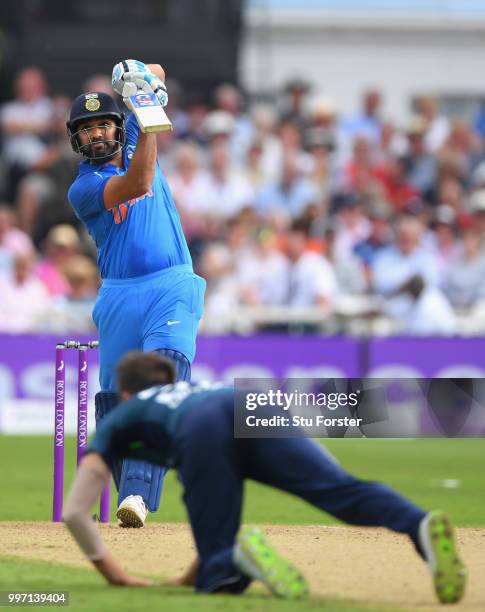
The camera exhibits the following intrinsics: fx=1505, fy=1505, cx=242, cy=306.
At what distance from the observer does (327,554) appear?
26.8 ft

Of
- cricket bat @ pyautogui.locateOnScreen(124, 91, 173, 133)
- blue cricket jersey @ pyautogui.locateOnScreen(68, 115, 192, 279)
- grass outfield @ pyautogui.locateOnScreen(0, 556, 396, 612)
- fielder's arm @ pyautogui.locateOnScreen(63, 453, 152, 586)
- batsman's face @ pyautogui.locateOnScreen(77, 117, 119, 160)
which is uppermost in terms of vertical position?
cricket bat @ pyautogui.locateOnScreen(124, 91, 173, 133)

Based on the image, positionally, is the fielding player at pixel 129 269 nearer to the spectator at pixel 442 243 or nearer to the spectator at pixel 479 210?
the spectator at pixel 442 243

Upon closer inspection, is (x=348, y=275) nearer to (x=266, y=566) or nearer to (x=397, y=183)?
(x=397, y=183)

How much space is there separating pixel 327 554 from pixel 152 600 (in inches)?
77.0

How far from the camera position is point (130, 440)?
260 inches

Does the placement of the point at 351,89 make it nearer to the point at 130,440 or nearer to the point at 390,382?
the point at 390,382

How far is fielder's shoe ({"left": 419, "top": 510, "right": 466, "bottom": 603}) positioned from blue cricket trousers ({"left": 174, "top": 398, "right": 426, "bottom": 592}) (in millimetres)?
203

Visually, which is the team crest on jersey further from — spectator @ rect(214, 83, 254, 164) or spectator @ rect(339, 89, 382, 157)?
spectator @ rect(339, 89, 382, 157)

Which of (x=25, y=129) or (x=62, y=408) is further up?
(x=25, y=129)

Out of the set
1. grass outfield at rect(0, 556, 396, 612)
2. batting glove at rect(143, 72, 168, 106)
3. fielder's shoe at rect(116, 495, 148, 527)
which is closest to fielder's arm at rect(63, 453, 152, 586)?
grass outfield at rect(0, 556, 396, 612)

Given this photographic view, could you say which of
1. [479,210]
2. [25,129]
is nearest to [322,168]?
[479,210]

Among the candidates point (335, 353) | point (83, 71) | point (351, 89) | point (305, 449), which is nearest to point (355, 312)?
point (335, 353)

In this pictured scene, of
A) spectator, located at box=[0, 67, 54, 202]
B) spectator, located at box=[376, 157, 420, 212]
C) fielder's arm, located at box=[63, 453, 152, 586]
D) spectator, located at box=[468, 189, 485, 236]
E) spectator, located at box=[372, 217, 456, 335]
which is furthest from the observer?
spectator, located at box=[376, 157, 420, 212]

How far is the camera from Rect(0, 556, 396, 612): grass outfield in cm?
625
